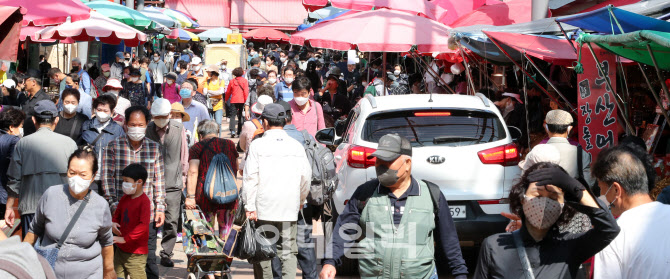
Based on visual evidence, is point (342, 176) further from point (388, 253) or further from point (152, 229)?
point (388, 253)

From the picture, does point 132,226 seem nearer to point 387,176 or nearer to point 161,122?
point 161,122

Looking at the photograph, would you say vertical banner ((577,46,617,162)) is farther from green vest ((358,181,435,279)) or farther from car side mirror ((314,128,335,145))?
green vest ((358,181,435,279))

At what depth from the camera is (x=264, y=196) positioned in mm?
6922

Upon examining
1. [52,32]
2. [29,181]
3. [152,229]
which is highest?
[52,32]

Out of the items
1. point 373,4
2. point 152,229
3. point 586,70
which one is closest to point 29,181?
point 152,229

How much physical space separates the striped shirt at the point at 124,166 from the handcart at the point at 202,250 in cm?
43

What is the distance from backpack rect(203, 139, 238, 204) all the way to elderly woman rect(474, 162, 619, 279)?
423 cm

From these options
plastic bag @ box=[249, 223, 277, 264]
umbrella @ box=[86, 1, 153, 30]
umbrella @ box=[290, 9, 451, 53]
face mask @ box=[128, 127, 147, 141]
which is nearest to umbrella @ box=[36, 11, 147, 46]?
umbrella @ box=[86, 1, 153, 30]

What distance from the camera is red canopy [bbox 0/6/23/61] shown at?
6102 millimetres

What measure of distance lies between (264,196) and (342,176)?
151cm

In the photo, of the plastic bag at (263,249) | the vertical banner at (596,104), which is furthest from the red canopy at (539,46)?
the plastic bag at (263,249)

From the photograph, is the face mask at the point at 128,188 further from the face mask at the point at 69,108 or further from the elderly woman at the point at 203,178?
the face mask at the point at 69,108

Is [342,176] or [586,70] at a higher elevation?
[586,70]

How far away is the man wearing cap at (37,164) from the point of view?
7191 mm
